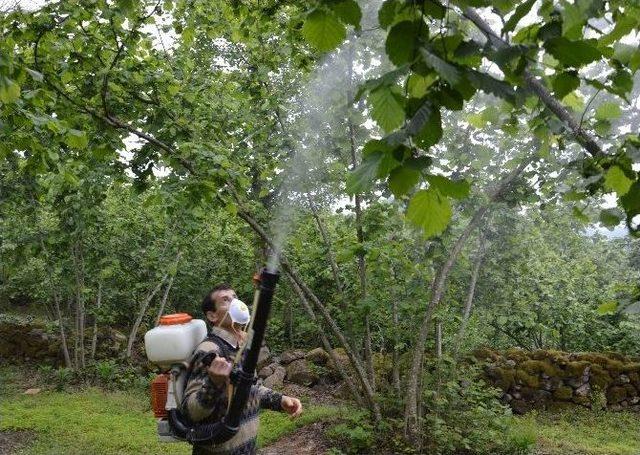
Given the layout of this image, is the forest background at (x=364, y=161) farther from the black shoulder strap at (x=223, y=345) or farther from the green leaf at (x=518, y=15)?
the black shoulder strap at (x=223, y=345)

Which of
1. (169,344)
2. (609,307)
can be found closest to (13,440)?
(169,344)

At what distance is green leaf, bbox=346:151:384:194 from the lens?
1.04 metres

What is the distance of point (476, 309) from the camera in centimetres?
895

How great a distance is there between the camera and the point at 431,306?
588 cm

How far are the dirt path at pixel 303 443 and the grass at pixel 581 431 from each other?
88.3 inches

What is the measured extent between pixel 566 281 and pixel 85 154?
28.4 ft

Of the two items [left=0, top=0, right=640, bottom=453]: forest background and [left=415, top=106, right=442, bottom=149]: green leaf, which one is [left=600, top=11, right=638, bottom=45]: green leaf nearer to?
[left=0, top=0, right=640, bottom=453]: forest background

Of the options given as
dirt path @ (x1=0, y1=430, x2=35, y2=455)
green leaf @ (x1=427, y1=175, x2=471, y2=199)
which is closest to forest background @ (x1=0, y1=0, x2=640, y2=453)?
green leaf @ (x1=427, y1=175, x2=471, y2=199)

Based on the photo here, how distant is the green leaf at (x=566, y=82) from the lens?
125cm

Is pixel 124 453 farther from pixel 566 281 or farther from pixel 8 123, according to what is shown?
pixel 566 281

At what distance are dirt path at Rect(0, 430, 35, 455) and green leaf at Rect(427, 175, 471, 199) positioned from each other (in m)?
7.42

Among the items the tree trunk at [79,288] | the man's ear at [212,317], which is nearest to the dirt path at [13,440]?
the tree trunk at [79,288]

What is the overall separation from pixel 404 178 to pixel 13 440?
784 centimetres

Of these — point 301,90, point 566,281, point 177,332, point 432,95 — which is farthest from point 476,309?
point 432,95
